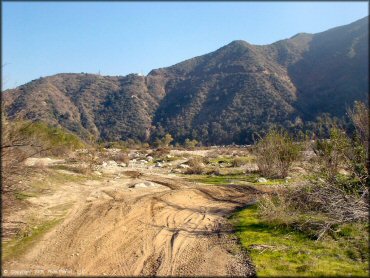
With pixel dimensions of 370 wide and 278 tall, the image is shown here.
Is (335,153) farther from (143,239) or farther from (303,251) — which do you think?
(143,239)

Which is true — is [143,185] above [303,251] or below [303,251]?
below

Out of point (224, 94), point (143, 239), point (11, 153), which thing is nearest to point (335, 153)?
point (143, 239)

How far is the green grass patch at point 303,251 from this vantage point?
8.34m

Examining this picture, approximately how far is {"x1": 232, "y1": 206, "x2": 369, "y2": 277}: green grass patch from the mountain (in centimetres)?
5519

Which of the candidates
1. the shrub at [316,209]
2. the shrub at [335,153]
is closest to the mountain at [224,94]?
the shrub at [335,153]

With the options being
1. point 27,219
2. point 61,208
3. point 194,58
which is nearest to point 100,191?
point 61,208

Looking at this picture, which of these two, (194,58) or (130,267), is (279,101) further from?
(130,267)

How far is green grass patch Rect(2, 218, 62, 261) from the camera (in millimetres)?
9445

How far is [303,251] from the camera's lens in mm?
9508

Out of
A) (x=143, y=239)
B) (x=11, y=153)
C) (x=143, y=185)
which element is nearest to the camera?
(x=11, y=153)

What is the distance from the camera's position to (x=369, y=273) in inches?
313

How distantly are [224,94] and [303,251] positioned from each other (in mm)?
75587

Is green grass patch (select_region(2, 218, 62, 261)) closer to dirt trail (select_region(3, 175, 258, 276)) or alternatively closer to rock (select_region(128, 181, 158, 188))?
dirt trail (select_region(3, 175, 258, 276))

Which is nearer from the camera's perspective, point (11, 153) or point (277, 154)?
point (11, 153)
